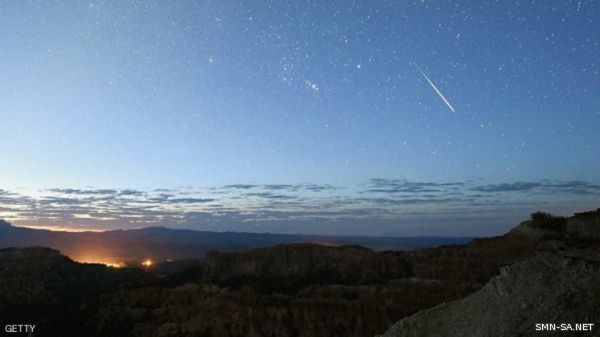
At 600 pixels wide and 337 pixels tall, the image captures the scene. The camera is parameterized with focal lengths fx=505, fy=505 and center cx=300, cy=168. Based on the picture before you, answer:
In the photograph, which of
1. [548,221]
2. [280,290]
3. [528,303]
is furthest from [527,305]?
[280,290]

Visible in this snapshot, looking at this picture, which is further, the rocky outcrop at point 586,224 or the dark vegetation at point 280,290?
the dark vegetation at point 280,290

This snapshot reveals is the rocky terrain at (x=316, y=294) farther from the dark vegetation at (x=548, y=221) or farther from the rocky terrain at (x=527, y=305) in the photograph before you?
the rocky terrain at (x=527, y=305)

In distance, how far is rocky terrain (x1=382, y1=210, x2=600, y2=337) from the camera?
869 inches

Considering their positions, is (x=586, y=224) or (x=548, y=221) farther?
(x=586, y=224)

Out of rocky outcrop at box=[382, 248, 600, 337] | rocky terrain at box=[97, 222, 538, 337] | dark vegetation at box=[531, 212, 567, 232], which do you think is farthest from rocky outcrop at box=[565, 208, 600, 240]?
rocky outcrop at box=[382, 248, 600, 337]

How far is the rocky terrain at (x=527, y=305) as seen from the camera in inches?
869

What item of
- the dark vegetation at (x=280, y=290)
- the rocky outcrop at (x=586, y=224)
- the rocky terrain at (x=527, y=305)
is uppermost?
the rocky outcrop at (x=586, y=224)

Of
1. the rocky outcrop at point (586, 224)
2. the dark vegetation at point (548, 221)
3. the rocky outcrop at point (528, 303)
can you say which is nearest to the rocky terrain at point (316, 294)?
the rocky outcrop at point (586, 224)

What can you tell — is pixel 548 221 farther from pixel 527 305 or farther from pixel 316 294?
pixel 316 294

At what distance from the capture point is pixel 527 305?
24.5 m

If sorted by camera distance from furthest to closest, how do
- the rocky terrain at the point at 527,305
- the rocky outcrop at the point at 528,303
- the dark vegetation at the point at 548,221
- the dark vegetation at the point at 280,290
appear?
the dark vegetation at the point at 280,290 → the dark vegetation at the point at 548,221 → the rocky outcrop at the point at 528,303 → the rocky terrain at the point at 527,305

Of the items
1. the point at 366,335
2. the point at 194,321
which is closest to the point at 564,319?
the point at 366,335

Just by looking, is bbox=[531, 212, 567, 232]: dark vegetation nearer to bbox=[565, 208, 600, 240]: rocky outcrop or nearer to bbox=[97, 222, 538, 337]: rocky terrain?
bbox=[97, 222, 538, 337]: rocky terrain

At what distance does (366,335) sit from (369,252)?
5299 centimetres
